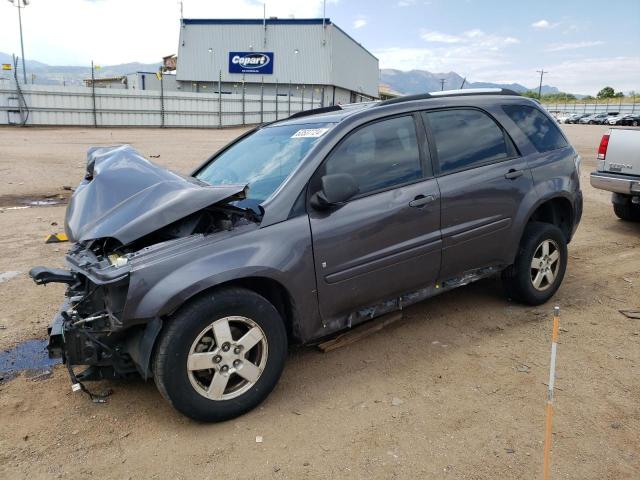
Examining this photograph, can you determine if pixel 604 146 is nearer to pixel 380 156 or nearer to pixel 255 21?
pixel 380 156

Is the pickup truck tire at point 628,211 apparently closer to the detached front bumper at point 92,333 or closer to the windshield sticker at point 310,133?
the windshield sticker at point 310,133

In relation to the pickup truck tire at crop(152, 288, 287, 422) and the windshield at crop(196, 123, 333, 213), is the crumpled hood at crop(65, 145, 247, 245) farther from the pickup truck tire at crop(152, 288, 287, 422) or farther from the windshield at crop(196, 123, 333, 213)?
the pickup truck tire at crop(152, 288, 287, 422)

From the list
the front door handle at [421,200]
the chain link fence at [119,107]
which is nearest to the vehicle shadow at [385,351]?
the front door handle at [421,200]

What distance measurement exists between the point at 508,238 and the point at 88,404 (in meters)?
3.33

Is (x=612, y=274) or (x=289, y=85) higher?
(x=289, y=85)

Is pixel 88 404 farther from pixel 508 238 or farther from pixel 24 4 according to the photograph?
pixel 24 4

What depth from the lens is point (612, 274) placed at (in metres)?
5.56

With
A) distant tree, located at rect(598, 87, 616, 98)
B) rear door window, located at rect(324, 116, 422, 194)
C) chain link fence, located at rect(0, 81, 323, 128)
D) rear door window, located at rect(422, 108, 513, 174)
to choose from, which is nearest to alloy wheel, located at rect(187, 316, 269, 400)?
rear door window, located at rect(324, 116, 422, 194)

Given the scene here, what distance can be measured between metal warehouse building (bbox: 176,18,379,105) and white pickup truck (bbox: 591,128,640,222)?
40305 mm

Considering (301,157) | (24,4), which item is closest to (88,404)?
(301,157)

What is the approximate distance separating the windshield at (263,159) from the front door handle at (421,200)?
79cm

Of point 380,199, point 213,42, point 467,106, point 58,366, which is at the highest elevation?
point 213,42

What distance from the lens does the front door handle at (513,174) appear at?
4.23 meters

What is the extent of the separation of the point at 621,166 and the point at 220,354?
21.9 feet
